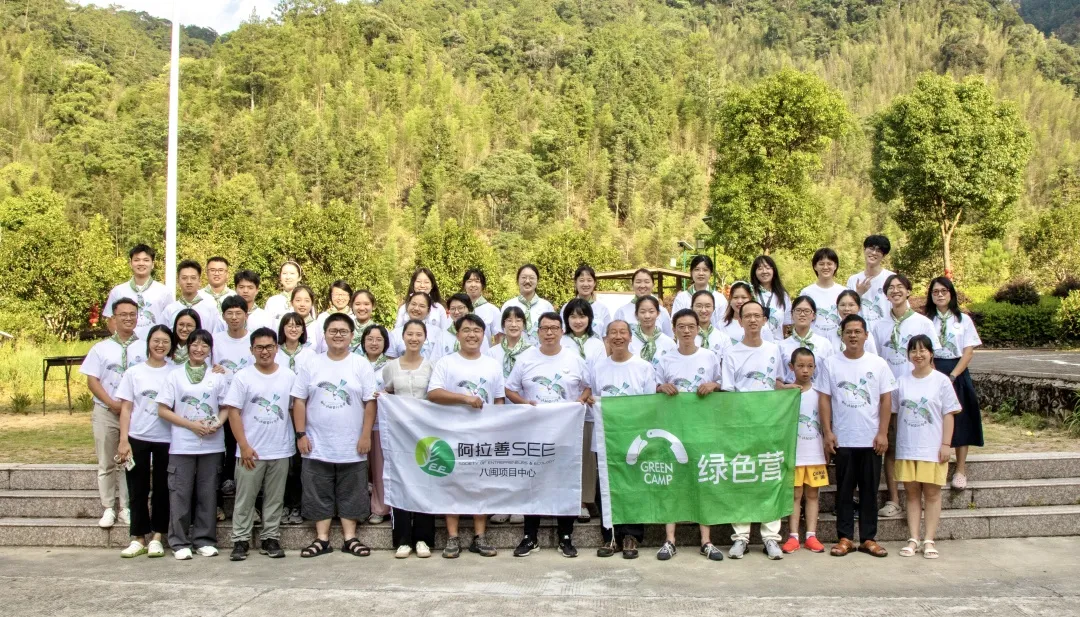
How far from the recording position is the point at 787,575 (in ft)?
17.6

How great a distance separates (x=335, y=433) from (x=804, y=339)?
10.7 ft

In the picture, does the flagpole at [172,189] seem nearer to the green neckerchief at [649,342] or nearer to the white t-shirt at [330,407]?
the white t-shirt at [330,407]

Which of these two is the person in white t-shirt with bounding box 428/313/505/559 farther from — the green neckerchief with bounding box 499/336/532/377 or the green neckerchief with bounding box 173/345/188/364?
the green neckerchief with bounding box 173/345/188/364

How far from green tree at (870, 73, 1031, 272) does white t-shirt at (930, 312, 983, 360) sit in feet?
85.5

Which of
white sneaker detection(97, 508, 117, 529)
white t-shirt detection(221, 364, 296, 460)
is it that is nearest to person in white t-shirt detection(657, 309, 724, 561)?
white t-shirt detection(221, 364, 296, 460)

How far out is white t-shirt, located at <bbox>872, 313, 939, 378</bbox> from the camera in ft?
21.1

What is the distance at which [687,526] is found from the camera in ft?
20.4

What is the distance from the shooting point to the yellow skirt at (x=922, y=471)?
5.79 metres

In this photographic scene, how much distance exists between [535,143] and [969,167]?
47037 mm

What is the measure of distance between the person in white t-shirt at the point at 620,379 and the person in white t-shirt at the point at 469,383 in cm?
69

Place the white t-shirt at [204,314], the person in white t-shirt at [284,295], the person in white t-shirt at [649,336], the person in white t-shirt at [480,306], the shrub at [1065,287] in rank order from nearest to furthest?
the person in white t-shirt at [649,336] → the white t-shirt at [204,314] → the person in white t-shirt at [284,295] → the person in white t-shirt at [480,306] → the shrub at [1065,287]

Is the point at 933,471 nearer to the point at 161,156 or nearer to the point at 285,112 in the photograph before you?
the point at 161,156

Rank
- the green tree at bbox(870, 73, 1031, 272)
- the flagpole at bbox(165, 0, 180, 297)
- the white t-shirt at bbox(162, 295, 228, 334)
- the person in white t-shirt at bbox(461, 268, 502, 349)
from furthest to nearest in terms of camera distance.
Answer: the green tree at bbox(870, 73, 1031, 272), the flagpole at bbox(165, 0, 180, 297), the person in white t-shirt at bbox(461, 268, 502, 349), the white t-shirt at bbox(162, 295, 228, 334)

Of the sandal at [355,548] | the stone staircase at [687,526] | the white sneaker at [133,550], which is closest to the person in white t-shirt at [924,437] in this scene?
the stone staircase at [687,526]
